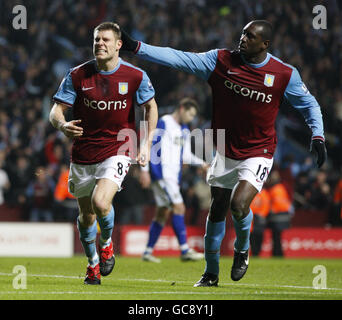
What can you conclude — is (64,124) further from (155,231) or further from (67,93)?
(155,231)

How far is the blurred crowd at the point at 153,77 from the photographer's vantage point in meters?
16.1

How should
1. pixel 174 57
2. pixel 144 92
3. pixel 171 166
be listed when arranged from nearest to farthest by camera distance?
1. pixel 174 57
2. pixel 144 92
3. pixel 171 166

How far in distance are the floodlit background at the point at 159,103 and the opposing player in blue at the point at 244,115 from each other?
7.76 metres

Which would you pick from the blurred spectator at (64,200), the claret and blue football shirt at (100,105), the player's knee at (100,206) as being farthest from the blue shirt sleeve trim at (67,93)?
the blurred spectator at (64,200)

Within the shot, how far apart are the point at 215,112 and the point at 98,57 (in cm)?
126

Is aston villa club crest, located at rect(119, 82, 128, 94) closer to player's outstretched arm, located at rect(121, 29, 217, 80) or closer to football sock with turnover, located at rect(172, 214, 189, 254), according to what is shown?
player's outstretched arm, located at rect(121, 29, 217, 80)

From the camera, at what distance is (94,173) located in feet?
25.0

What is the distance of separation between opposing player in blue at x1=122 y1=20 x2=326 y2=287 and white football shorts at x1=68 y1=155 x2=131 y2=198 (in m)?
0.88

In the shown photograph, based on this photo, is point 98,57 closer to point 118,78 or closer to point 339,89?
point 118,78

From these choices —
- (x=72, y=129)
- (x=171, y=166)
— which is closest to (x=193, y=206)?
(x=171, y=166)

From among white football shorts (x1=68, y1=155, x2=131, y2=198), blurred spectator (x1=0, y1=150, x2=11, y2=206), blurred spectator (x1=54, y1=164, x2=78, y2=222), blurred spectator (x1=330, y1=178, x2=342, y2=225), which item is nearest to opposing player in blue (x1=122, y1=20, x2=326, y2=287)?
white football shorts (x1=68, y1=155, x2=131, y2=198)

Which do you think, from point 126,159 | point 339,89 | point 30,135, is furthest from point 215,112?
point 339,89

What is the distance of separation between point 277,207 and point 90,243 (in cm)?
793

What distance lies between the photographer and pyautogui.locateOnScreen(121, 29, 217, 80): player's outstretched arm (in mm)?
7031
